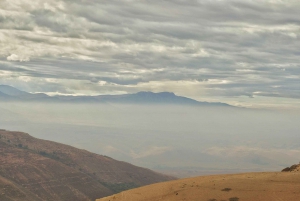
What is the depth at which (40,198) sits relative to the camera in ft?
589

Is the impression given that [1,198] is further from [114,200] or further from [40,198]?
[114,200]

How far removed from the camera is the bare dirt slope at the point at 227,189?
156 ft

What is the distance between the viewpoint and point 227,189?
51000mm

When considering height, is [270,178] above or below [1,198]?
above

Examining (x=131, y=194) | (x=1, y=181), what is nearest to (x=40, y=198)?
(x=1, y=181)

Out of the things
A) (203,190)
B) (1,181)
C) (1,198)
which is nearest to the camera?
(203,190)

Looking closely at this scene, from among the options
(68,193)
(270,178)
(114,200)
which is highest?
(270,178)

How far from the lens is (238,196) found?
158 ft

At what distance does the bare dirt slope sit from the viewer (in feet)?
156

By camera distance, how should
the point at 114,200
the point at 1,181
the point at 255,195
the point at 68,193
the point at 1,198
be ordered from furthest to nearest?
the point at 68,193, the point at 1,181, the point at 1,198, the point at 114,200, the point at 255,195

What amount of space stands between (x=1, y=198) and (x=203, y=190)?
12594 cm

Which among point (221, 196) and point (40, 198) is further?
point (40, 198)

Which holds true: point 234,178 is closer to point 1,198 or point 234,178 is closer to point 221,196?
point 221,196

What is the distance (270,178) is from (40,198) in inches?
5586
